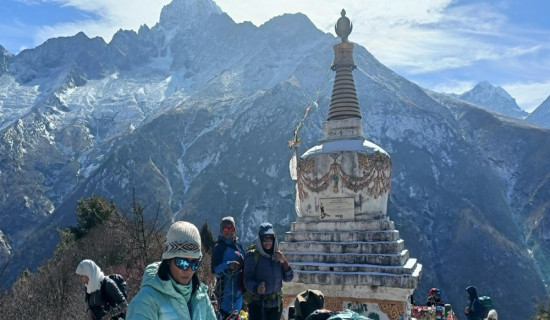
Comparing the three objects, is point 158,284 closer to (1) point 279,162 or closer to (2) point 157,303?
(2) point 157,303

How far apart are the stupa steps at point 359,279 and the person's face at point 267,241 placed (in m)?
6.32

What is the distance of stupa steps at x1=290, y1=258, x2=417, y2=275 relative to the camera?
11977mm

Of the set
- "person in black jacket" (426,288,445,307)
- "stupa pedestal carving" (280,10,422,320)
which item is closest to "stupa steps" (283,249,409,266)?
"stupa pedestal carving" (280,10,422,320)

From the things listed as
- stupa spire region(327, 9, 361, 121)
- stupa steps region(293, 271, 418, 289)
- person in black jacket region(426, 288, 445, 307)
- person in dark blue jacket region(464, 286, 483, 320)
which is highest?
stupa spire region(327, 9, 361, 121)

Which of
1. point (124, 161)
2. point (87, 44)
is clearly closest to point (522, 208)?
point (124, 161)

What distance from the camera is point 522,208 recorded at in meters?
101

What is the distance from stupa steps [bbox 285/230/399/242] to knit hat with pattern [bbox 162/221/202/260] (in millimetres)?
10528

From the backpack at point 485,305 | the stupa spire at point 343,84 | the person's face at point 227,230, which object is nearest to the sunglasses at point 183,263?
the person's face at point 227,230

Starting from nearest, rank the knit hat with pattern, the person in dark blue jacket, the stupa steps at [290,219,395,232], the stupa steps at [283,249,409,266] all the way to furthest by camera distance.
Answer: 1. the knit hat with pattern
2. the person in dark blue jacket
3. the stupa steps at [283,249,409,266]
4. the stupa steps at [290,219,395,232]

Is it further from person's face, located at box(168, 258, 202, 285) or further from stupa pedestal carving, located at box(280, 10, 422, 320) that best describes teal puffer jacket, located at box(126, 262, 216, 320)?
stupa pedestal carving, located at box(280, 10, 422, 320)

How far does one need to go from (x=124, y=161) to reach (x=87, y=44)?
10541 cm

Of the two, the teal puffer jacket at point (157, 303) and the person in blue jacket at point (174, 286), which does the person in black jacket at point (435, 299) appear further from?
the teal puffer jacket at point (157, 303)

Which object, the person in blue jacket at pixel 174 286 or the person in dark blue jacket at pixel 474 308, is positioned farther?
the person in dark blue jacket at pixel 474 308

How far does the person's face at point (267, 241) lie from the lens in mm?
6590
